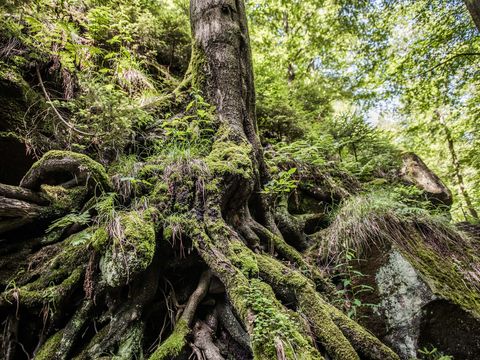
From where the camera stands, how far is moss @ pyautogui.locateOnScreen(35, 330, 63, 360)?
204cm

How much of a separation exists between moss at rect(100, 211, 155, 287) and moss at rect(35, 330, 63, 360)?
64cm

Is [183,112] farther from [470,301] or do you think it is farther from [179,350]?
[470,301]

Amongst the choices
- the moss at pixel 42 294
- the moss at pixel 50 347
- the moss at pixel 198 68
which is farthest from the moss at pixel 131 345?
the moss at pixel 198 68

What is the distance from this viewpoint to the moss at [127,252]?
214cm

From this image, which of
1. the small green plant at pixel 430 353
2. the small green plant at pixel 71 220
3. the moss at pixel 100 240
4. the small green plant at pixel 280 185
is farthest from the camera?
the small green plant at pixel 280 185

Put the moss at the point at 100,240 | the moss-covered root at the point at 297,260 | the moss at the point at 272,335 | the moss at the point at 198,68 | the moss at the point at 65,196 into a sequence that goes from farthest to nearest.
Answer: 1. the moss at the point at 198,68
2. the moss-covered root at the point at 297,260
3. the moss at the point at 65,196
4. the moss at the point at 100,240
5. the moss at the point at 272,335

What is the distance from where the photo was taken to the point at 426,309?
265cm

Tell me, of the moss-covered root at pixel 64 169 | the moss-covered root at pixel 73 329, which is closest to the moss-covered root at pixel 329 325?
the moss-covered root at pixel 73 329

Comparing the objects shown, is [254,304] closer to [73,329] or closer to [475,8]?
[73,329]

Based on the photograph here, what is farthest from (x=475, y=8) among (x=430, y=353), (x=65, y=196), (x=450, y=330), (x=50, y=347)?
(x=50, y=347)

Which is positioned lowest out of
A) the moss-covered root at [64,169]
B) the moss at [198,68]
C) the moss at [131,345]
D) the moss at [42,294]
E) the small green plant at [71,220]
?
the moss at [131,345]

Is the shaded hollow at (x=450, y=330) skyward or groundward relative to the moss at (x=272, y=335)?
groundward

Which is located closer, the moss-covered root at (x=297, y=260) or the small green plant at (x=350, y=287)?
the small green plant at (x=350, y=287)

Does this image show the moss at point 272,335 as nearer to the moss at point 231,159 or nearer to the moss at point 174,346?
the moss at point 174,346
